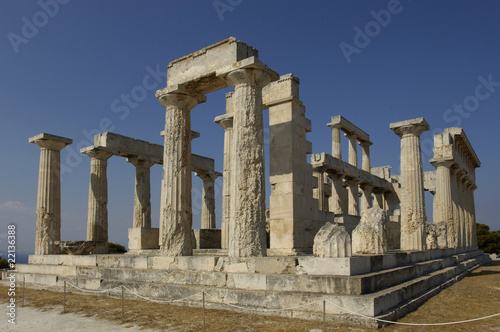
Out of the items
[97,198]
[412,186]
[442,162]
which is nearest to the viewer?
[412,186]

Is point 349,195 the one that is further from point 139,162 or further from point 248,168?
point 248,168

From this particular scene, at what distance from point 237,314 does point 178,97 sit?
7.25 metres

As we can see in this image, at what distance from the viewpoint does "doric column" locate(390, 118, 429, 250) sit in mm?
17797

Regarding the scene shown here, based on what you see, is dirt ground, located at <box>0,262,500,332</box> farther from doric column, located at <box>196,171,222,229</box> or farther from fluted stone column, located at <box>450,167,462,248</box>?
doric column, located at <box>196,171,222,229</box>

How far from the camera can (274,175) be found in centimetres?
1295

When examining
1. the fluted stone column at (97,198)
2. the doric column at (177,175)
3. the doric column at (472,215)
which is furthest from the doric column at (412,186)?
the doric column at (472,215)

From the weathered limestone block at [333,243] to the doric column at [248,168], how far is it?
2048 mm

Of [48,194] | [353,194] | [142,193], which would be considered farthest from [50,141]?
[353,194]

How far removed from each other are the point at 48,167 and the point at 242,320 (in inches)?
621

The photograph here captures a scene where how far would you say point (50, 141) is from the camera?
66.3ft

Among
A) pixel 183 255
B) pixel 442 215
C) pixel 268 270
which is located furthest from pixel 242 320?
pixel 442 215

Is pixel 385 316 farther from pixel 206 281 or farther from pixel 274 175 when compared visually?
pixel 274 175

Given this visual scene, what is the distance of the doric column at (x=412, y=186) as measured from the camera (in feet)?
58.4

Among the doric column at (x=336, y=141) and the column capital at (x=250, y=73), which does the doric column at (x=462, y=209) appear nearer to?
the doric column at (x=336, y=141)
